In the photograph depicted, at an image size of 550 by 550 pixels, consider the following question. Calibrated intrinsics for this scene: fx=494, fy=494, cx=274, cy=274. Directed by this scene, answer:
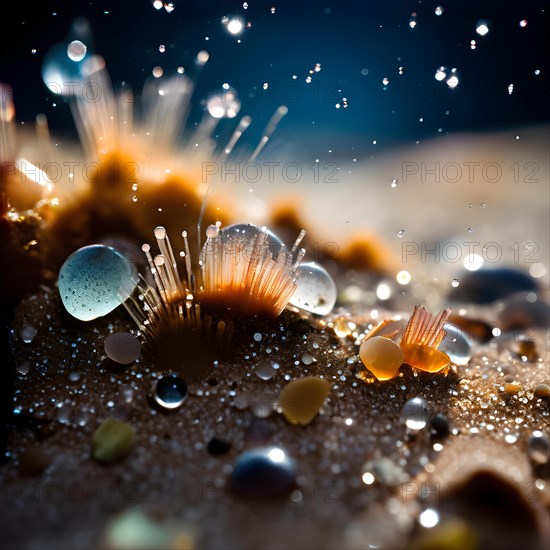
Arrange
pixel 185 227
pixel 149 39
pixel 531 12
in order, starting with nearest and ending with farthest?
pixel 185 227
pixel 149 39
pixel 531 12

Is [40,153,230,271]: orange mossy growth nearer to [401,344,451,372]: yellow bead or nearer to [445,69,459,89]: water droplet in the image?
[401,344,451,372]: yellow bead

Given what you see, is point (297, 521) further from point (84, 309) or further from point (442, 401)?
point (84, 309)

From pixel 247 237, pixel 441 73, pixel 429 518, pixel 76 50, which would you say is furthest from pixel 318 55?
pixel 429 518

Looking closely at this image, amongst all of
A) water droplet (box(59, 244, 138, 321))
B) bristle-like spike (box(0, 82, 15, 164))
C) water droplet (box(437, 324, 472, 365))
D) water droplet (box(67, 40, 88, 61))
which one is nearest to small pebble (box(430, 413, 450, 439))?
water droplet (box(437, 324, 472, 365))

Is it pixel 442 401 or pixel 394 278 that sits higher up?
pixel 394 278

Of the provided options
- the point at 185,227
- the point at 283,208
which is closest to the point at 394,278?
the point at 283,208
